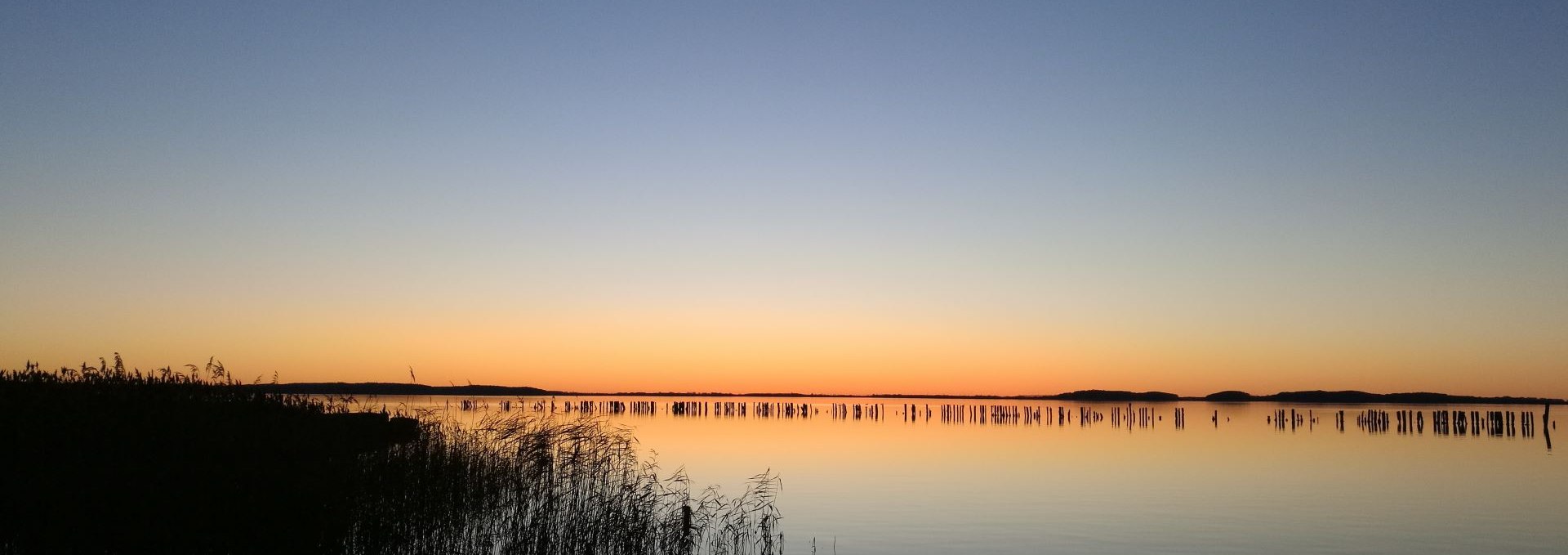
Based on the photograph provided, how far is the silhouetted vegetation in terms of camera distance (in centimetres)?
1525

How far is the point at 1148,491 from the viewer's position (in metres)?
36.0

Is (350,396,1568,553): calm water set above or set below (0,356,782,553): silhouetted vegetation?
below

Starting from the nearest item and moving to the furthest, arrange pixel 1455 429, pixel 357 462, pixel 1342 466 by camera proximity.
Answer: pixel 357 462 < pixel 1342 466 < pixel 1455 429

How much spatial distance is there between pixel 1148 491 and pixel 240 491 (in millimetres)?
28394

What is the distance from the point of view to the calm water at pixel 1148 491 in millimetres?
25438

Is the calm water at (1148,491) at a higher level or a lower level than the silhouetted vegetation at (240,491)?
lower

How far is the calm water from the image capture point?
25.4 m

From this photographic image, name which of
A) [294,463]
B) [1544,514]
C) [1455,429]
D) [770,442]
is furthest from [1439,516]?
[1455,429]

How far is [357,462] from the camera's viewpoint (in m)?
20.3

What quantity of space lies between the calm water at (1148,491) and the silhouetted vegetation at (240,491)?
158 inches

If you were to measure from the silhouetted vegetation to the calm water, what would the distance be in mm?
4012

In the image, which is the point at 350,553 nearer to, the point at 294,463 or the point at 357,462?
the point at 294,463

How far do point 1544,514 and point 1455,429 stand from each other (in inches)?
2309

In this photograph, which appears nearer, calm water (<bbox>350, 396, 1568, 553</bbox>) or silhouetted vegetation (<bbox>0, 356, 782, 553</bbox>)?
silhouetted vegetation (<bbox>0, 356, 782, 553</bbox>)
